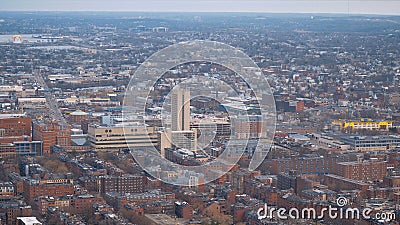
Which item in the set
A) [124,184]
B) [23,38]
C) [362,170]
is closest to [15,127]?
[124,184]

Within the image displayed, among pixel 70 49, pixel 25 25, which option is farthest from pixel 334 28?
pixel 70 49

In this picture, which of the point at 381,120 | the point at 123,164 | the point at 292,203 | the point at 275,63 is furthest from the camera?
the point at 275,63

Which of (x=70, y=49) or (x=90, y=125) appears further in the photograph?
(x=70, y=49)

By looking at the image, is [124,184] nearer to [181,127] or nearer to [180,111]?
[181,127]

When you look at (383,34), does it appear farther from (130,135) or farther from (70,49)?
(130,135)

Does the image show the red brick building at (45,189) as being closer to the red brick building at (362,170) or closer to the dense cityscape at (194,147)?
the dense cityscape at (194,147)

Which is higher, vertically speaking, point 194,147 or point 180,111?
point 180,111
